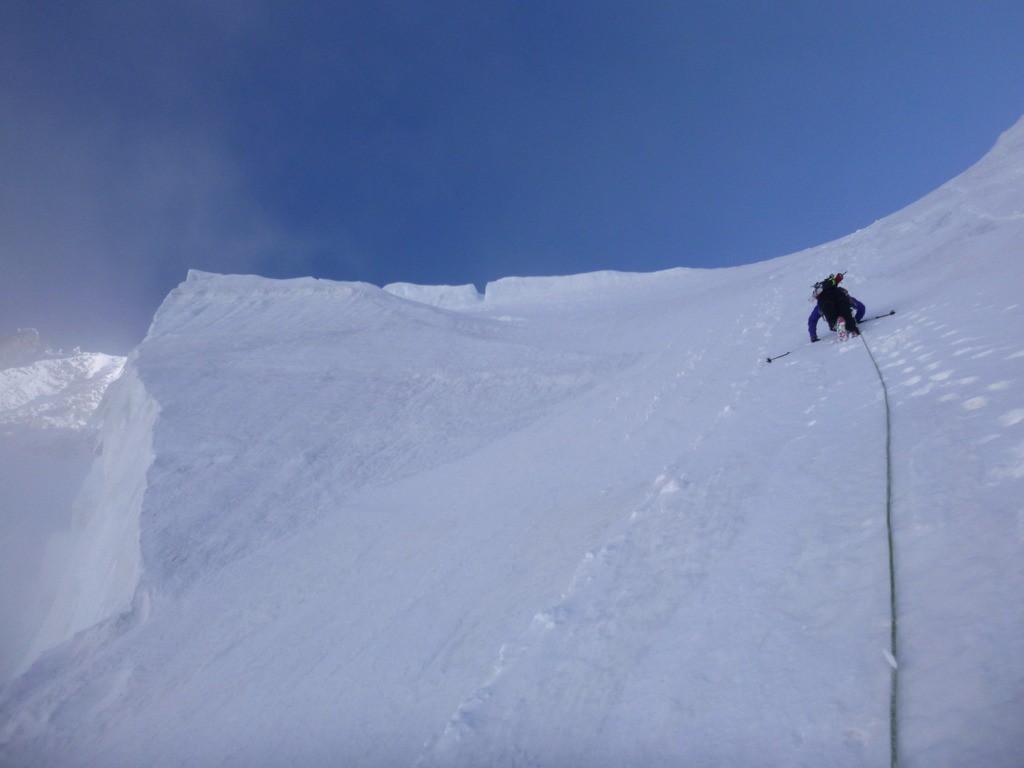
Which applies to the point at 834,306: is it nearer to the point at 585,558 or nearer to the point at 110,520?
the point at 585,558

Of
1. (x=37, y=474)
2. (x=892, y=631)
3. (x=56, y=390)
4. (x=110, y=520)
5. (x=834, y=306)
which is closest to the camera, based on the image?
(x=892, y=631)

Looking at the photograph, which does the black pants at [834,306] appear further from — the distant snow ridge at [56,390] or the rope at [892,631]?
the distant snow ridge at [56,390]

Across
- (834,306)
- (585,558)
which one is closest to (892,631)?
(585,558)

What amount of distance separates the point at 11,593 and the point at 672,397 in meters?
19.6

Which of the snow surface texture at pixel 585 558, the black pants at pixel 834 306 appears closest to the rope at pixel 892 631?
the snow surface texture at pixel 585 558

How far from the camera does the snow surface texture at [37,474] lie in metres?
14.2

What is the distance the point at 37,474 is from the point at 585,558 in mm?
37956

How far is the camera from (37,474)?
3061 cm

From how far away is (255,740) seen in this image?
3.84 metres

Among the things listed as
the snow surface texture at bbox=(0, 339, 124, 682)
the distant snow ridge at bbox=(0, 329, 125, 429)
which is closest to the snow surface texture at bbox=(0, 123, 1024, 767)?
the snow surface texture at bbox=(0, 339, 124, 682)

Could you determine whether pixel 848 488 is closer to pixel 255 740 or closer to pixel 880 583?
pixel 880 583

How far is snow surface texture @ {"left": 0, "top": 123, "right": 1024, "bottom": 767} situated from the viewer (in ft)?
7.91

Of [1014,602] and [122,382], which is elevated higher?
[122,382]

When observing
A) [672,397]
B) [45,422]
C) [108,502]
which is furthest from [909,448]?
[45,422]
